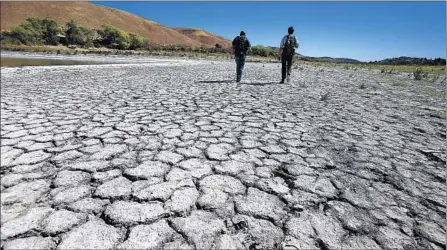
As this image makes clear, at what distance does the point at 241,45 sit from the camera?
9547 millimetres

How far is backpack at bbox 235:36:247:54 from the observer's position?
949 cm

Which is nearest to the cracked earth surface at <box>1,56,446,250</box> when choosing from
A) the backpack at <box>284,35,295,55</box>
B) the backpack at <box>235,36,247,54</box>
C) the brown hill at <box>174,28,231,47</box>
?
the backpack at <box>284,35,295,55</box>

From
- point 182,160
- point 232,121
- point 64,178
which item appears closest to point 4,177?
point 64,178

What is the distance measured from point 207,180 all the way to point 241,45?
7896 millimetres

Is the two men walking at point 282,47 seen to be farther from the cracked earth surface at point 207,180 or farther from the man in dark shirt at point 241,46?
the cracked earth surface at point 207,180

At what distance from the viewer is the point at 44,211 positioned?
6.12ft

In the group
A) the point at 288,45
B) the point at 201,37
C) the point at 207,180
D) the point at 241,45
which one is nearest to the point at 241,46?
the point at 241,45

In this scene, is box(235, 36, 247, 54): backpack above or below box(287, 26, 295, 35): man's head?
below

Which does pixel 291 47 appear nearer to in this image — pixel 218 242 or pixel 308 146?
pixel 308 146

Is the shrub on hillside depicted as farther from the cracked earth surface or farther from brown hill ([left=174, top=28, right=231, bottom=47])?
brown hill ([left=174, top=28, right=231, bottom=47])

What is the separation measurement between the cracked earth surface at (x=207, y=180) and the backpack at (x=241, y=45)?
18.2 ft

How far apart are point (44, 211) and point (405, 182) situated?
308cm

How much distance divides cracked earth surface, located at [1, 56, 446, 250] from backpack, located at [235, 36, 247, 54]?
18.2 feet

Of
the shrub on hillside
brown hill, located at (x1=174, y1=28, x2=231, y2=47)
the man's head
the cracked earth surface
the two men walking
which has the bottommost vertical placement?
the cracked earth surface
